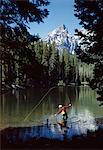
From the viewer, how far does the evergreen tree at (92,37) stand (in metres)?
17.4

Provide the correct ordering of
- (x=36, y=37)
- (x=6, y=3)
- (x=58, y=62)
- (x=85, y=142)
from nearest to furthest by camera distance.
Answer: (x=85, y=142) < (x=6, y=3) < (x=36, y=37) < (x=58, y=62)

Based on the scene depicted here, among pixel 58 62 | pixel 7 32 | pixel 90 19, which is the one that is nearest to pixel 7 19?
A: pixel 7 32

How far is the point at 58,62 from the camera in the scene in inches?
5714

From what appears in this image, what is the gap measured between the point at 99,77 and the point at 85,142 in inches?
163

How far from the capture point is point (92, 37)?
17.7m

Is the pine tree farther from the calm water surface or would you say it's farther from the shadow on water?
the calm water surface

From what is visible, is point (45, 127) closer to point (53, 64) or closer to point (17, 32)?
point (17, 32)

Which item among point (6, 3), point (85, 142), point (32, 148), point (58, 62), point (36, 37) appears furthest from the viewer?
point (58, 62)

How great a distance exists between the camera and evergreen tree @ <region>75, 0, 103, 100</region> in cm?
1742

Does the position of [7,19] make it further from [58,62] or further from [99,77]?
[58,62]

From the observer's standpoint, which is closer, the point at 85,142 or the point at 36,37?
the point at 85,142

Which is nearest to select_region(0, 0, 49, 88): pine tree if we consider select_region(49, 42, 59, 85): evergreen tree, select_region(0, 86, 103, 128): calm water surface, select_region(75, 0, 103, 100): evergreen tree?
select_region(75, 0, 103, 100): evergreen tree

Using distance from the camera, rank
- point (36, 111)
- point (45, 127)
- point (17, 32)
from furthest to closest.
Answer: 1. point (36, 111)
2. point (45, 127)
3. point (17, 32)

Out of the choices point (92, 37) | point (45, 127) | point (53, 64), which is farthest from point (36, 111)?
point (53, 64)
